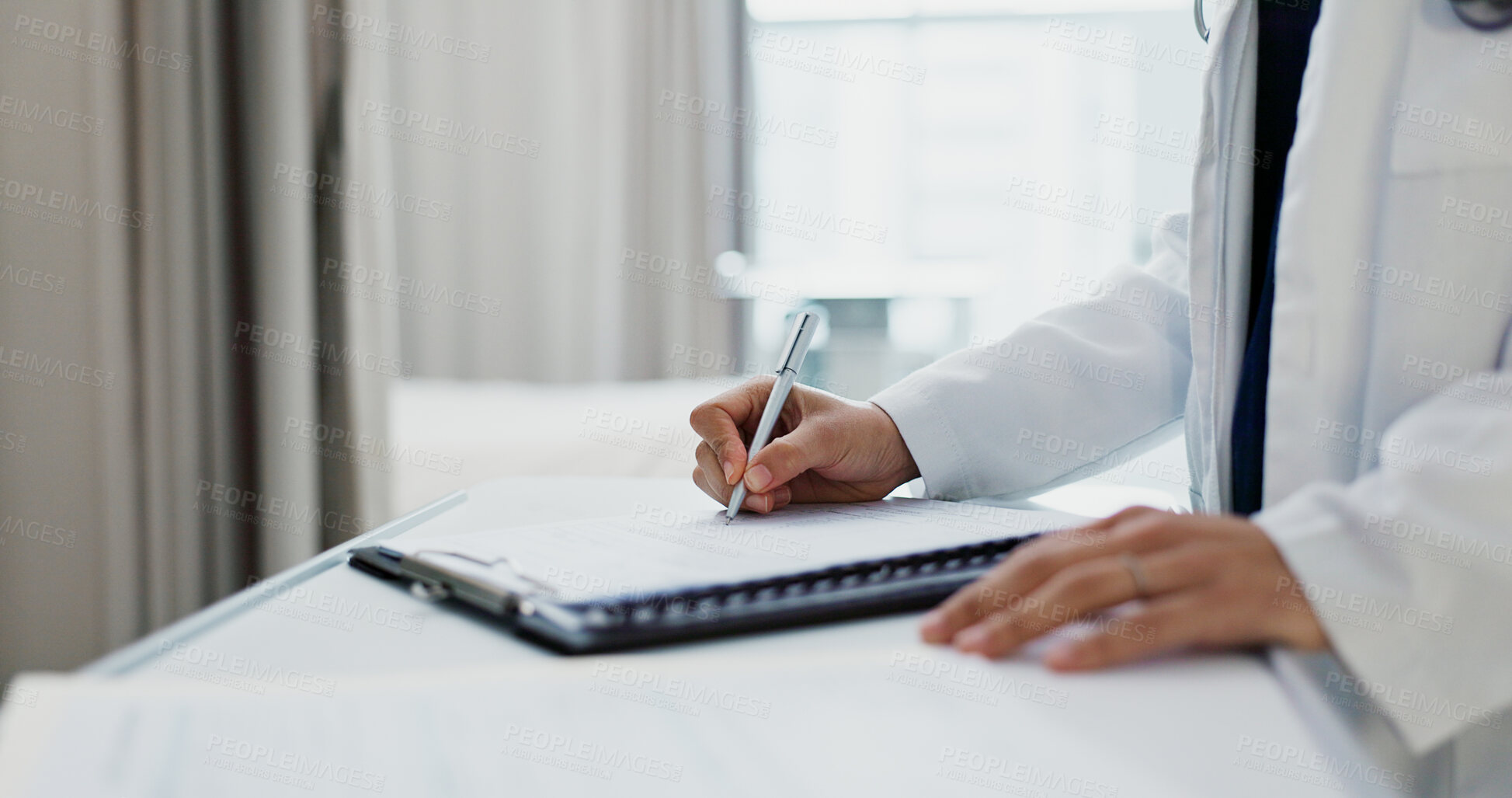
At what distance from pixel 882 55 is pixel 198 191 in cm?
255

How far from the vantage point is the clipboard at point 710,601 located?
36cm

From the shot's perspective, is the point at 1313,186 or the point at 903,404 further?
the point at 903,404

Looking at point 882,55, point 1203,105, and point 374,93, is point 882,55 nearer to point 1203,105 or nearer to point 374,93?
point 374,93

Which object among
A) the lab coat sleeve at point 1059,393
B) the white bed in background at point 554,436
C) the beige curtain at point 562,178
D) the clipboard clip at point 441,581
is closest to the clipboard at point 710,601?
the clipboard clip at point 441,581

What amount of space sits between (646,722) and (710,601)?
83 millimetres

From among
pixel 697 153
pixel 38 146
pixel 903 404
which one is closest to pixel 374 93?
pixel 38 146

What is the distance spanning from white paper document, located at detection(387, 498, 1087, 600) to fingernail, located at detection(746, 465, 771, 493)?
2 centimetres

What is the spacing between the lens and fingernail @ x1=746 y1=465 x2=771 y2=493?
60cm

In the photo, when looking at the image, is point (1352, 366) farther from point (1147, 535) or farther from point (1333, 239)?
point (1147, 535)

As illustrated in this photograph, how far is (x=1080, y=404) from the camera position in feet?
2.41

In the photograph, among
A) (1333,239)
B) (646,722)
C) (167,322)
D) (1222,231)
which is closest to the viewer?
(646,722)

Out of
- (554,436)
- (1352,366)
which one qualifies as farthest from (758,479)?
(554,436)

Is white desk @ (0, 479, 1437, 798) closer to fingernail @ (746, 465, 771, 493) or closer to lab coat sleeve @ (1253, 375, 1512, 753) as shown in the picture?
lab coat sleeve @ (1253, 375, 1512, 753)

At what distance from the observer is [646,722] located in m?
0.30
